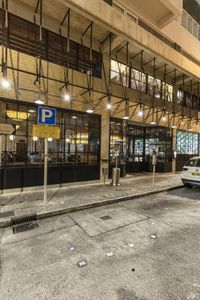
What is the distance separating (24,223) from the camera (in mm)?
4582

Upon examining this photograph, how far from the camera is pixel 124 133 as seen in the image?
35.2ft

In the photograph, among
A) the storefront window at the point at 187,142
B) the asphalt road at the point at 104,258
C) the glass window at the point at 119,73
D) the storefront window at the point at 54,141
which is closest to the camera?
the asphalt road at the point at 104,258

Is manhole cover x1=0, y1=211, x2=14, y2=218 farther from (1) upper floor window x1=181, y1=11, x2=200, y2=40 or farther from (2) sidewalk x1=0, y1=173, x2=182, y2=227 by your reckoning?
(1) upper floor window x1=181, y1=11, x2=200, y2=40

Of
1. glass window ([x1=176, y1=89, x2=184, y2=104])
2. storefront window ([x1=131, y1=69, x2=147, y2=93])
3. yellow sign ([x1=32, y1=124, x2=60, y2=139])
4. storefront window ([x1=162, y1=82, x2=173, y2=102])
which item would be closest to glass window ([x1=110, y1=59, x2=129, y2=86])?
storefront window ([x1=131, y1=69, x2=147, y2=93])

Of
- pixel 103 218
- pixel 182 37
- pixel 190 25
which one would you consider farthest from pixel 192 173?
pixel 190 25

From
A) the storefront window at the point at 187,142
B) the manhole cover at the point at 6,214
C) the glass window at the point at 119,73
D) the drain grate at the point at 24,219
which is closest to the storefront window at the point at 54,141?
the manhole cover at the point at 6,214

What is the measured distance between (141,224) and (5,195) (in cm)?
490

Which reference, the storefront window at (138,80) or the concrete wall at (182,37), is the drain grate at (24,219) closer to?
the storefront window at (138,80)

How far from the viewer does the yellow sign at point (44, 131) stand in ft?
17.3

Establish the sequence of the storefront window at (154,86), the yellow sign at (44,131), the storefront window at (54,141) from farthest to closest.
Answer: the storefront window at (154,86) < the storefront window at (54,141) < the yellow sign at (44,131)

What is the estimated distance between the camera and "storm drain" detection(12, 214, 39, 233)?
4289 millimetres

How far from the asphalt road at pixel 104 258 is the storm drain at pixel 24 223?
0.15 meters

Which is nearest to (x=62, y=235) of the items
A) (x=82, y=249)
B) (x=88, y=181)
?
(x=82, y=249)

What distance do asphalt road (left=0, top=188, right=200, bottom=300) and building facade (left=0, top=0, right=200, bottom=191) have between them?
129 inches
